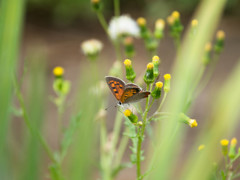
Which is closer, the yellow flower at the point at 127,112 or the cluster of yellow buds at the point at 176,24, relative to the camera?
the yellow flower at the point at 127,112

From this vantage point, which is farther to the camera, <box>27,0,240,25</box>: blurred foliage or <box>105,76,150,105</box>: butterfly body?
<box>27,0,240,25</box>: blurred foliage

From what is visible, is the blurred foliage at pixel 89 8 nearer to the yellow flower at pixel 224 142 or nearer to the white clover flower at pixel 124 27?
the white clover flower at pixel 124 27

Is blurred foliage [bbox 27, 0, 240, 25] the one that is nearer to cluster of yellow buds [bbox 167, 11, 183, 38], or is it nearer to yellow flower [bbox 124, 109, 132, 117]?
cluster of yellow buds [bbox 167, 11, 183, 38]

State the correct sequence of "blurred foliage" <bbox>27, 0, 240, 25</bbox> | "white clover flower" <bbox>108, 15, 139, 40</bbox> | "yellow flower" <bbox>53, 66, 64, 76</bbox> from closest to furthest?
1. "yellow flower" <bbox>53, 66, 64, 76</bbox>
2. "white clover flower" <bbox>108, 15, 139, 40</bbox>
3. "blurred foliage" <bbox>27, 0, 240, 25</bbox>

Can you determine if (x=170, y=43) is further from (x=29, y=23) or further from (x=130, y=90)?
(x=130, y=90)

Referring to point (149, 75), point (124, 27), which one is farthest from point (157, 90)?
point (124, 27)

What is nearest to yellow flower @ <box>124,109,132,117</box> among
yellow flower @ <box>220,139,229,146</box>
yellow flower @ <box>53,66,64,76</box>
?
yellow flower @ <box>220,139,229,146</box>

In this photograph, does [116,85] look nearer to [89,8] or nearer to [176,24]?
[176,24]

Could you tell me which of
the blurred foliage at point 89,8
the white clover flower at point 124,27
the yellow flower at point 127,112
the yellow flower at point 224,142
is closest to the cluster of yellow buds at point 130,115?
the yellow flower at point 127,112
